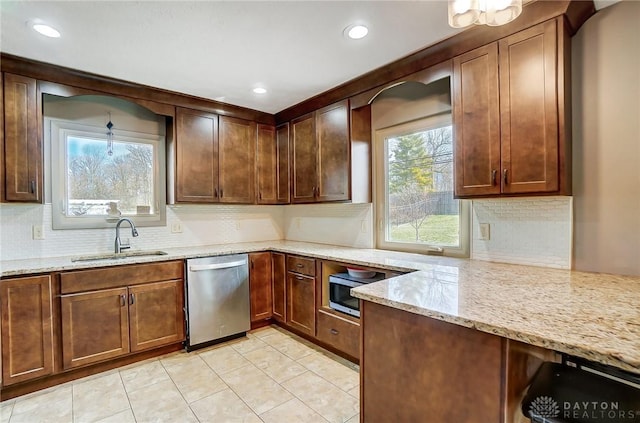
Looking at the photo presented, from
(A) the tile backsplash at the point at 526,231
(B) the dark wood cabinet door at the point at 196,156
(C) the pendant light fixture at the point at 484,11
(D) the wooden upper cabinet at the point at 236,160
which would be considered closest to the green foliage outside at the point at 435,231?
(A) the tile backsplash at the point at 526,231

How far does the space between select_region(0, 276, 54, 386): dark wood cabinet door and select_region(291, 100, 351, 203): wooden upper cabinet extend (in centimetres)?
233

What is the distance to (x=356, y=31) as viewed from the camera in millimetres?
2043

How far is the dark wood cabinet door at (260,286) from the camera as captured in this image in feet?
10.9

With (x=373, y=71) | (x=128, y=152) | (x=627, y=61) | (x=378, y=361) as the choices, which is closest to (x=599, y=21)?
(x=627, y=61)

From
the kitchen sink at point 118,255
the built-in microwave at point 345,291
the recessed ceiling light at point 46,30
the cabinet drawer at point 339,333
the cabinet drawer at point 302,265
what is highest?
the recessed ceiling light at point 46,30

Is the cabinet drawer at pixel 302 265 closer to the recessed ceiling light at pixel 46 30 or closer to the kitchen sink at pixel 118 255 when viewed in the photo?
the kitchen sink at pixel 118 255

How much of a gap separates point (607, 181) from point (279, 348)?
2774 mm

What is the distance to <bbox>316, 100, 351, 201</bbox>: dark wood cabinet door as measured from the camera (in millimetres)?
3051

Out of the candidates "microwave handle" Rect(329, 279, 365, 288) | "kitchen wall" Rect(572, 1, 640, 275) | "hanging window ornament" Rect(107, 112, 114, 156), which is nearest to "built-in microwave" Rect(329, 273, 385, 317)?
"microwave handle" Rect(329, 279, 365, 288)

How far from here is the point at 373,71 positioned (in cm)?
268

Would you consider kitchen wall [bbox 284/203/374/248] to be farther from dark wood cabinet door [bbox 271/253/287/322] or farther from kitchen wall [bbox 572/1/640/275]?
kitchen wall [bbox 572/1/640/275]

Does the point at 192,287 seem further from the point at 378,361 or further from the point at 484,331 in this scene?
the point at 484,331

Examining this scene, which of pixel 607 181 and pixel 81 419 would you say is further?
pixel 81 419

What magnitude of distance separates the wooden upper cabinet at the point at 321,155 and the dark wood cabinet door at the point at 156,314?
5.21ft
